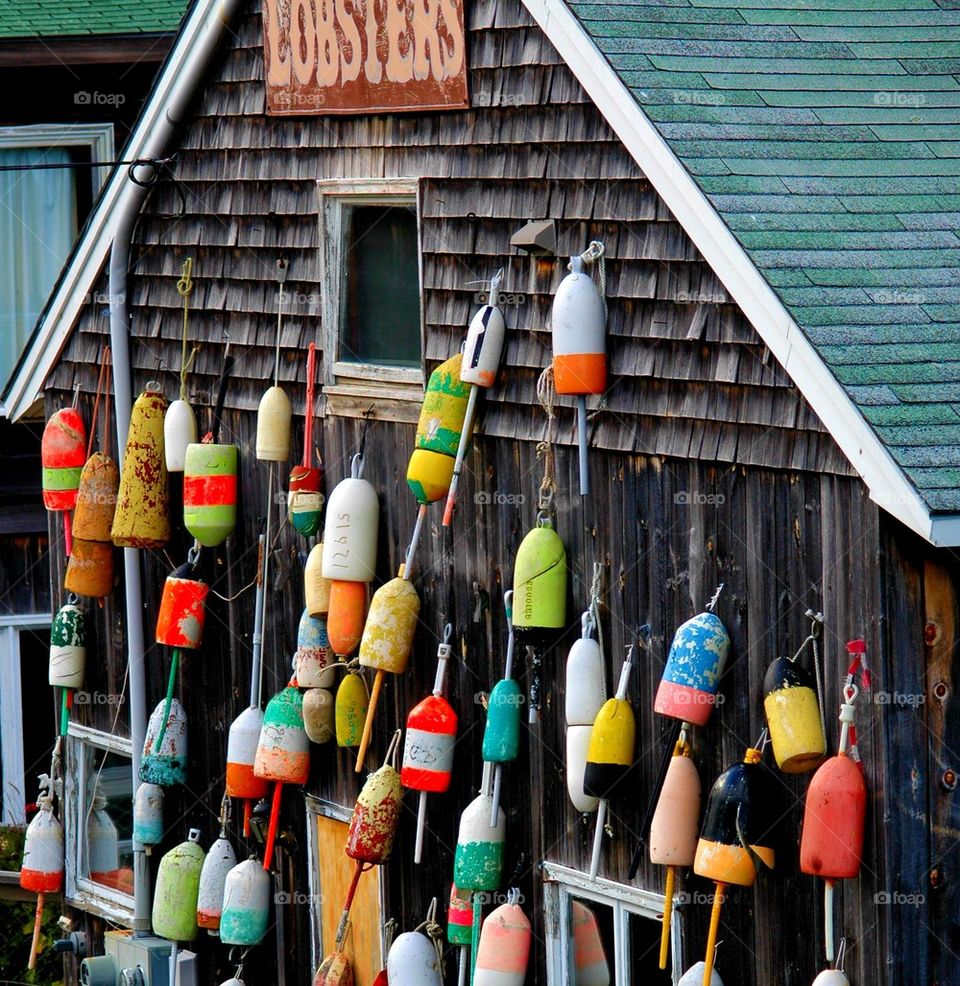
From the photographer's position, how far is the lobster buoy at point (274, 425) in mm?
10352

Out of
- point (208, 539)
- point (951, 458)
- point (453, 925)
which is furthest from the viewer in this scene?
point (208, 539)

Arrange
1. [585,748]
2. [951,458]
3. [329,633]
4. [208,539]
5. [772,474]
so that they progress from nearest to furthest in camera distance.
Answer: [951,458], [772,474], [585,748], [329,633], [208,539]

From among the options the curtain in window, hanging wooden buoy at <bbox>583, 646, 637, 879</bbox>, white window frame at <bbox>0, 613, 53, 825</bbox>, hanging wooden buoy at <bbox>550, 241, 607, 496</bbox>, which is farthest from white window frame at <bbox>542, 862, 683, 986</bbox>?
the curtain in window

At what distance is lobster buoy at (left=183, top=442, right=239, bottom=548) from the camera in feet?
35.4

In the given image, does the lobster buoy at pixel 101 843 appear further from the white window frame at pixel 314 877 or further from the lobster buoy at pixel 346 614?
the lobster buoy at pixel 346 614

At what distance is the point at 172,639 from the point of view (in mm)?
11117

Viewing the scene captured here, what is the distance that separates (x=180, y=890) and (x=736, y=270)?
531 cm

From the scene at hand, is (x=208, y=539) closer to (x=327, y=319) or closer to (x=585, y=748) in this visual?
(x=327, y=319)

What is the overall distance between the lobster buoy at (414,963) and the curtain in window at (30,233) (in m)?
6.56

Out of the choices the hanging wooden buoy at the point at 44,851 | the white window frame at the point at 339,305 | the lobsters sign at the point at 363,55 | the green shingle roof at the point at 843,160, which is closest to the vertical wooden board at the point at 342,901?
the white window frame at the point at 339,305

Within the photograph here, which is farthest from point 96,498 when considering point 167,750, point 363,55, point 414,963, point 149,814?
point 414,963

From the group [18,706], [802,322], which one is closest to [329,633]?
[802,322]

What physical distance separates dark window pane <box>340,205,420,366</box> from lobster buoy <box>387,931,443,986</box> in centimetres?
257

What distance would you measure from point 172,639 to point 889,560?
5.06 meters
